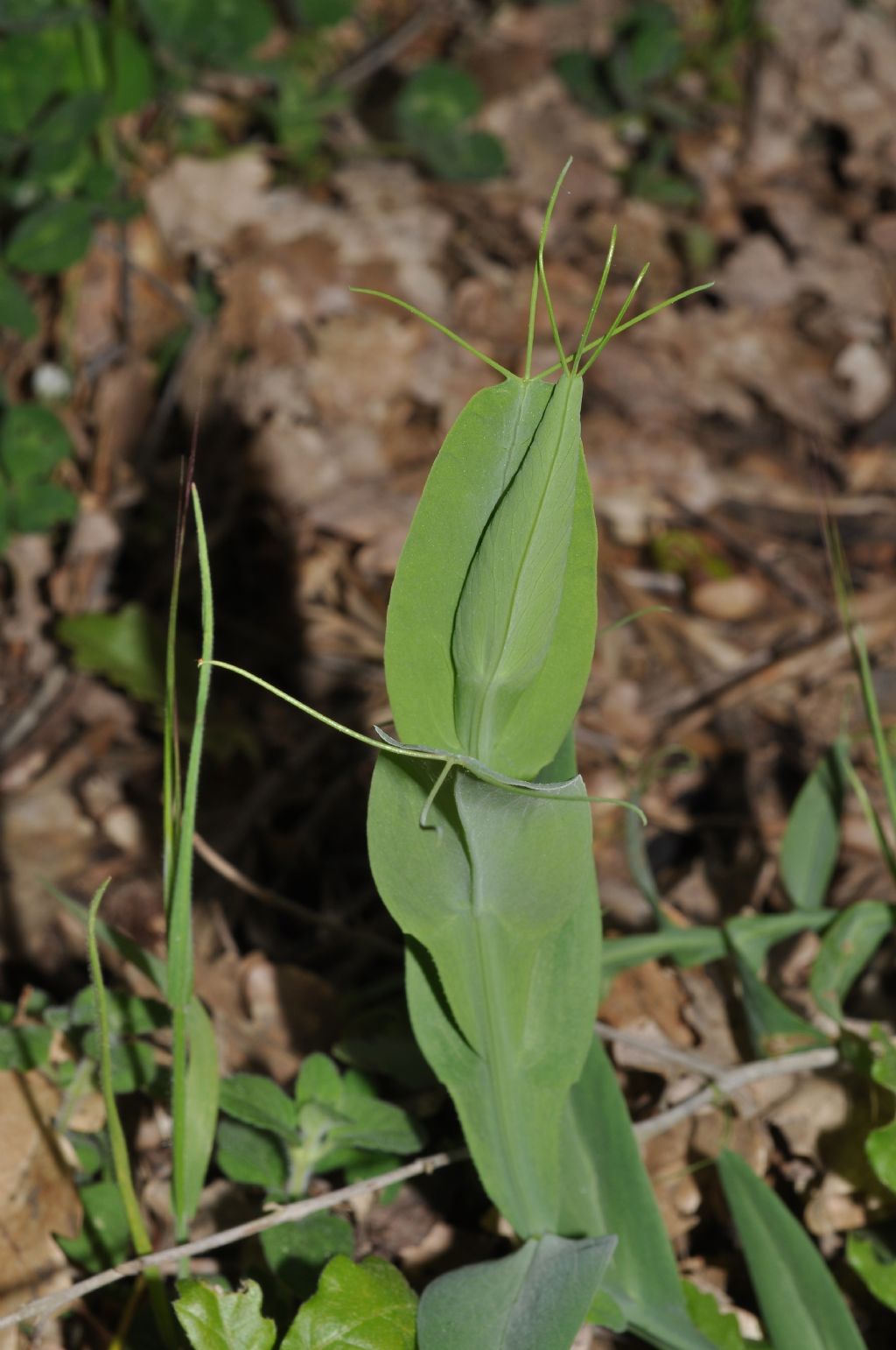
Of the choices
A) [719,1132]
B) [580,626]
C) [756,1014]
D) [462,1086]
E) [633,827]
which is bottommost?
[719,1132]

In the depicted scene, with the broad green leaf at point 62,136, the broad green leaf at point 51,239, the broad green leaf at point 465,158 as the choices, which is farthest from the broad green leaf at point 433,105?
the broad green leaf at point 51,239

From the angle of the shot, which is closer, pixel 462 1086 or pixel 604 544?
pixel 462 1086

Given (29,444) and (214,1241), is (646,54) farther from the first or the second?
(214,1241)

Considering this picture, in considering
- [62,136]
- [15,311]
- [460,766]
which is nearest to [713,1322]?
[460,766]

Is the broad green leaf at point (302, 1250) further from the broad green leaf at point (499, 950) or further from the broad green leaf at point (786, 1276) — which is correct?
the broad green leaf at point (786, 1276)

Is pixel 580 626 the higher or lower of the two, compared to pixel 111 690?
higher

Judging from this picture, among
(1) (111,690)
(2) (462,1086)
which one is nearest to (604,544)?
(1) (111,690)

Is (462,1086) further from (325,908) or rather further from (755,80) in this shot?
(755,80)
